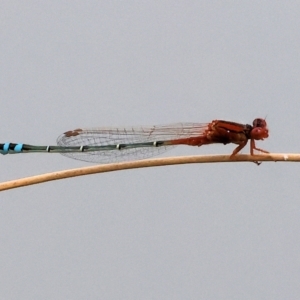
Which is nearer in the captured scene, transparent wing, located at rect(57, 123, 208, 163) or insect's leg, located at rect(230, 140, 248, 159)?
insect's leg, located at rect(230, 140, 248, 159)

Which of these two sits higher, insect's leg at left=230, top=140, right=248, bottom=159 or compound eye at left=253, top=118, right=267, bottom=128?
compound eye at left=253, top=118, right=267, bottom=128

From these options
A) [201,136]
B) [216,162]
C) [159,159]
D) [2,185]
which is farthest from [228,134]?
[2,185]

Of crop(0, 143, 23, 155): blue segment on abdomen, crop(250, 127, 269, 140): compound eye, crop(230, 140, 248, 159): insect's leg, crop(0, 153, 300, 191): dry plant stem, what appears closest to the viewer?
crop(0, 153, 300, 191): dry plant stem

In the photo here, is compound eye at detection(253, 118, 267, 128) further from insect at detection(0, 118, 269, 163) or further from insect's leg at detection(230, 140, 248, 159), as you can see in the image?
insect's leg at detection(230, 140, 248, 159)

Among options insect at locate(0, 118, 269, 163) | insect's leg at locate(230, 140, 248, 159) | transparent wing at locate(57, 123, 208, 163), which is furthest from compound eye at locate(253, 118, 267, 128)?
transparent wing at locate(57, 123, 208, 163)

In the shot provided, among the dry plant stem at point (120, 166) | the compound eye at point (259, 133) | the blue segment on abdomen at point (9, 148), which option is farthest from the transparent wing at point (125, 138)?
the dry plant stem at point (120, 166)

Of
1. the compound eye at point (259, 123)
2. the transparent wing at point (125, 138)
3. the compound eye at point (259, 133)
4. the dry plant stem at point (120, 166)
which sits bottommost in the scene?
the dry plant stem at point (120, 166)

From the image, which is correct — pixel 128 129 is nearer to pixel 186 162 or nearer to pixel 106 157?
pixel 106 157

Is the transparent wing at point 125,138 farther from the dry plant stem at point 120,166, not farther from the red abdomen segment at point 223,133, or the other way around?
the dry plant stem at point 120,166
